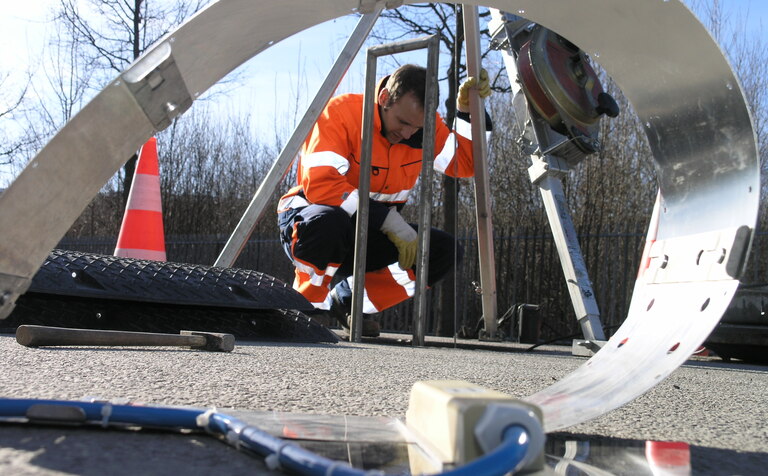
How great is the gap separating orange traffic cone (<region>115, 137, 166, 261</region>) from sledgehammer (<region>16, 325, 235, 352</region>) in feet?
11.8

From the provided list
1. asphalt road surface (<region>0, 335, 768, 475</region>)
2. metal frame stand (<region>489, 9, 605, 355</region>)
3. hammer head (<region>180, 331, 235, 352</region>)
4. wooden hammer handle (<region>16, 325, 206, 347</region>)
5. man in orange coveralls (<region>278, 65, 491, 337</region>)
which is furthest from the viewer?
man in orange coveralls (<region>278, 65, 491, 337</region>)

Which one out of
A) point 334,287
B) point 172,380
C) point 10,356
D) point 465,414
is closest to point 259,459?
point 465,414

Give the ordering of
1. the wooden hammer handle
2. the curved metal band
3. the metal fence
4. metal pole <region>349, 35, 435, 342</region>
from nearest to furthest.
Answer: the curved metal band < the wooden hammer handle < metal pole <region>349, 35, 435, 342</region> < the metal fence

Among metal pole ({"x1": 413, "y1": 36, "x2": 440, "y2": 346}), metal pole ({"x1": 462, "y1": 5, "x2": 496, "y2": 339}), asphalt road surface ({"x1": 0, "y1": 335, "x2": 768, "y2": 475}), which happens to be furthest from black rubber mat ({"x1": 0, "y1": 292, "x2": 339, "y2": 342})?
metal pole ({"x1": 462, "y1": 5, "x2": 496, "y2": 339})

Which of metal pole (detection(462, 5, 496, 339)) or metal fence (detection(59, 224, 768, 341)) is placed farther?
metal fence (detection(59, 224, 768, 341))

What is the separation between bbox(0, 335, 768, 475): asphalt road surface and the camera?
2.88ft

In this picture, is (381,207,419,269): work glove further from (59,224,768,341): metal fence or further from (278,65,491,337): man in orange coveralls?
(59,224,768,341): metal fence

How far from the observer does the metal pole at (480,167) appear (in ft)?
13.7

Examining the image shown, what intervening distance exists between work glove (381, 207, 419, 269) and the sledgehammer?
2.06m

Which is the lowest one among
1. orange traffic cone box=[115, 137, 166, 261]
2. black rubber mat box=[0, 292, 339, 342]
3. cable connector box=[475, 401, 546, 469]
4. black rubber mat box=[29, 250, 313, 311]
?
cable connector box=[475, 401, 546, 469]

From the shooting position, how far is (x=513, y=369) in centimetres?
241

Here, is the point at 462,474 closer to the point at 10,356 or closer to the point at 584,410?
the point at 584,410

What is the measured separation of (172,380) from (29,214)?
692 mm

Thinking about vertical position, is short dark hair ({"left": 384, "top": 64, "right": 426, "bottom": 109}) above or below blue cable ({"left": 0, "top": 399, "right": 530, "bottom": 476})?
above
